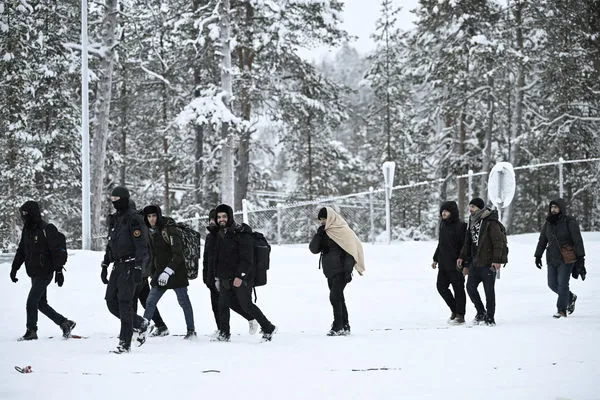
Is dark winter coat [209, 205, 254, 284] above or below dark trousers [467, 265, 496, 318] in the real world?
above

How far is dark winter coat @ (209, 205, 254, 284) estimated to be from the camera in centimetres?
911

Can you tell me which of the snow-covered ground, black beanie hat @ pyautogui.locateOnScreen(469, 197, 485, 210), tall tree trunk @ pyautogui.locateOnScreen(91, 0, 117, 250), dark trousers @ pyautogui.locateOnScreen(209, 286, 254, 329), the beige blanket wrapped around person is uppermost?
tall tree trunk @ pyautogui.locateOnScreen(91, 0, 117, 250)

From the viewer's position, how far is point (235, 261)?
9.18 metres

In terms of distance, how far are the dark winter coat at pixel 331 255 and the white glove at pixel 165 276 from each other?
184cm

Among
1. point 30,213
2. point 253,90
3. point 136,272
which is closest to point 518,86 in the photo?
point 253,90

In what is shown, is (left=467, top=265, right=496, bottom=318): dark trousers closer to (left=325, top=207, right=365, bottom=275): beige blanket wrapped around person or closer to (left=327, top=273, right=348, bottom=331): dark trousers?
(left=325, top=207, right=365, bottom=275): beige blanket wrapped around person

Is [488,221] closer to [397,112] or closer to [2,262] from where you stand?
[2,262]

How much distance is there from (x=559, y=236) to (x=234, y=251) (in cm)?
512

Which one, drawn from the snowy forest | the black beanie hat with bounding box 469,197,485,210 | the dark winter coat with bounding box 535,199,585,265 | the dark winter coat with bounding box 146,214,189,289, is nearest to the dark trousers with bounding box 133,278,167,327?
the dark winter coat with bounding box 146,214,189,289

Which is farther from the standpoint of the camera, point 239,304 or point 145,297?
point 145,297

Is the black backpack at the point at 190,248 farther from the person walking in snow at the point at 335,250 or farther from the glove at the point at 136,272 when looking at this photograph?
the person walking in snow at the point at 335,250

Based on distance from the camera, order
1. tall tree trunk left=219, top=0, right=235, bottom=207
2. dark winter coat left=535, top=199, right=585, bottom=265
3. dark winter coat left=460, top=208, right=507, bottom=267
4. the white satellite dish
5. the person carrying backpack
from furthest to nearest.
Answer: tall tree trunk left=219, top=0, right=235, bottom=207
the white satellite dish
dark winter coat left=535, top=199, right=585, bottom=265
dark winter coat left=460, top=208, right=507, bottom=267
the person carrying backpack

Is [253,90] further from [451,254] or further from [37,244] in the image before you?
[37,244]

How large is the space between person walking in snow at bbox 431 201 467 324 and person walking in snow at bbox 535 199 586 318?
125 centimetres
